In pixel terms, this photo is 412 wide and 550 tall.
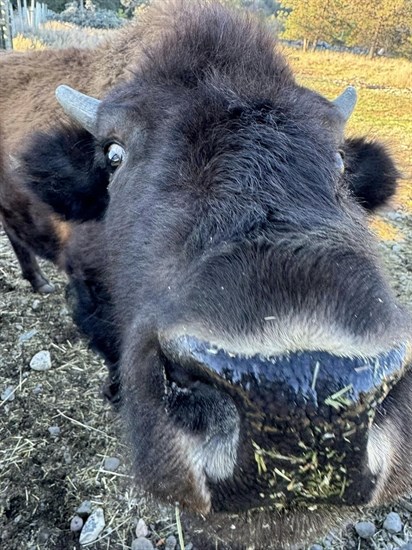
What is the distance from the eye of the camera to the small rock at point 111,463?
4114 mm

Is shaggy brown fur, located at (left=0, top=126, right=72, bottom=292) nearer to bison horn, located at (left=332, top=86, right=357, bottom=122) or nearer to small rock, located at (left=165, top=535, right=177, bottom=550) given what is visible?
bison horn, located at (left=332, top=86, right=357, bottom=122)

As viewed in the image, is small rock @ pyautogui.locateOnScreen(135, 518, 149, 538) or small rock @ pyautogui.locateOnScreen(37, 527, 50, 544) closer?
small rock @ pyautogui.locateOnScreen(37, 527, 50, 544)

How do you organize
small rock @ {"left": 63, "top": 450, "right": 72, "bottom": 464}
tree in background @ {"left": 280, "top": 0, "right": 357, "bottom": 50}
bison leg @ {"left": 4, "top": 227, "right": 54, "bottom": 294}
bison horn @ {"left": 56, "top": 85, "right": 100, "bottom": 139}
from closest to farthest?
bison horn @ {"left": 56, "top": 85, "right": 100, "bottom": 139} < small rock @ {"left": 63, "top": 450, "right": 72, "bottom": 464} < bison leg @ {"left": 4, "top": 227, "right": 54, "bottom": 294} < tree in background @ {"left": 280, "top": 0, "right": 357, "bottom": 50}

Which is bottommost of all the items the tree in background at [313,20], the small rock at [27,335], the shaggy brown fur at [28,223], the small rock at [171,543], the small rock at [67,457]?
the tree in background at [313,20]

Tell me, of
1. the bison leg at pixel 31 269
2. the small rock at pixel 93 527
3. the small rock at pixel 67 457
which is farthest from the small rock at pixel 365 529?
the bison leg at pixel 31 269

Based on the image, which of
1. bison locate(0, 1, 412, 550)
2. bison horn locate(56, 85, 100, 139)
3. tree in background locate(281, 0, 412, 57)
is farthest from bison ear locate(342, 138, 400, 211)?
tree in background locate(281, 0, 412, 57)

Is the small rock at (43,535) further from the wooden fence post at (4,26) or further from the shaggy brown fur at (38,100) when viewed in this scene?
the wooden fence post at (4,26)

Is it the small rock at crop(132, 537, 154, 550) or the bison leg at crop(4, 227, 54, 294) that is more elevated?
the small rock at crop(132, 537, 154, 550)

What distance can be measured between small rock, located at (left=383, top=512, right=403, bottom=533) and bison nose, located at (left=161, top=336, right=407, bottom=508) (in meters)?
2.37

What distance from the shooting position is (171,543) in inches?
139

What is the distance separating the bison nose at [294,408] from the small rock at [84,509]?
257 centimetres

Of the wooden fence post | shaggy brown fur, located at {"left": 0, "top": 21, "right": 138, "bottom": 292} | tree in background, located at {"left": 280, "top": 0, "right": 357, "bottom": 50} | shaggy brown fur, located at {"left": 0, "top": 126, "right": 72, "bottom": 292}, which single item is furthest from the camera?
tree in background, located at {"left": 280, "top": 0, "right": 357, "bottom": 50}

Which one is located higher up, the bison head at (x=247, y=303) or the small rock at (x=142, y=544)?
the bison head at (x=247, y=303)

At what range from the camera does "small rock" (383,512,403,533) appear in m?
3.60
